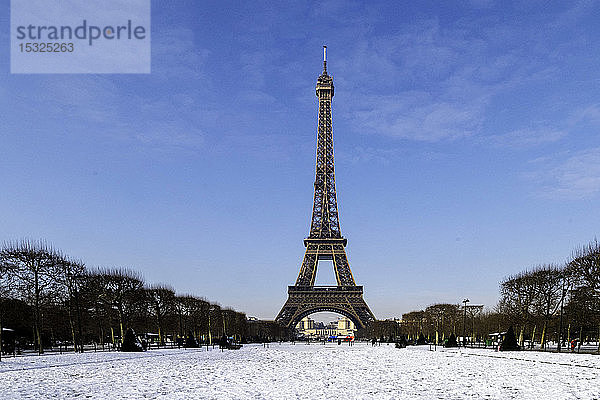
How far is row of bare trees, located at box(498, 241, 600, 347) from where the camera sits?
41.8 metres

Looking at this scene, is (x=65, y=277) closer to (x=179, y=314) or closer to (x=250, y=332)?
(x=179, y=314)

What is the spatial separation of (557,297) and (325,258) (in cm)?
5617

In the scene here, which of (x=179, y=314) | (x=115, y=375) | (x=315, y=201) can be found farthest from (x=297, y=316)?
(x=115, y=375)

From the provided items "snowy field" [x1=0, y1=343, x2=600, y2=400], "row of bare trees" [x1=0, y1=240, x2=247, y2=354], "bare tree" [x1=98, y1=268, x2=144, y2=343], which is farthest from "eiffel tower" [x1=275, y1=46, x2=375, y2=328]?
"snowy field" [x1=0, y1=343, x2=600, y2=400]

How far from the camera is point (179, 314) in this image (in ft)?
233

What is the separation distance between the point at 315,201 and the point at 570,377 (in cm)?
9128

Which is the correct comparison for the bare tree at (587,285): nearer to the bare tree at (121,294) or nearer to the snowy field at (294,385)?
the snowy field at (294,385)

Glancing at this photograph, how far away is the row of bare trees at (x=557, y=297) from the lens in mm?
41844

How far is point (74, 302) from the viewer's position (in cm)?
4659

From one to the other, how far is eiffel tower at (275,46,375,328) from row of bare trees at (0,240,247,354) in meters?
26.4

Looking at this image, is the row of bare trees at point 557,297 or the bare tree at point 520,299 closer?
the row of bare trees at point 557,297

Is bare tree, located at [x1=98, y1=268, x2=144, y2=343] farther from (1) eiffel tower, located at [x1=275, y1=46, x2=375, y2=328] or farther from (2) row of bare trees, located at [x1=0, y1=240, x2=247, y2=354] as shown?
(1) eiffel tower, located at [x1=275, y1=46, x2=375, y2=328]

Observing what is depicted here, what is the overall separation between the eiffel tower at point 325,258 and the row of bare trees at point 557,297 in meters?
41.0

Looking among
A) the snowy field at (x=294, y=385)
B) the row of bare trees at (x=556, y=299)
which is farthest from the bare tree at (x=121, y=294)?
the row of bare trees at (x=556, y=299)
